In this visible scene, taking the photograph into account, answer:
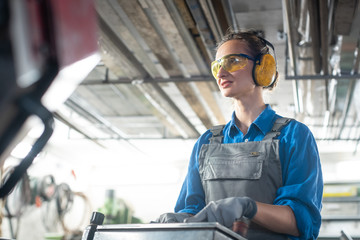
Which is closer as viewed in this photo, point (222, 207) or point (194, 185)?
point (222, 207)

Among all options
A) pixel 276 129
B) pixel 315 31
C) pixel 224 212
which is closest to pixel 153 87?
pixel 315 31

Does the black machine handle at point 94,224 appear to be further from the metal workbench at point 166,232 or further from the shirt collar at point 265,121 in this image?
the shirt collar at point 265,121

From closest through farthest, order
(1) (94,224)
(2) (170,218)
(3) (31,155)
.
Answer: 1. (3) (31,155)
2. (1) (94,224)
3. (2) (170,218)

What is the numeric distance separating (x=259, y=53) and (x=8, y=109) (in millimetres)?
1571

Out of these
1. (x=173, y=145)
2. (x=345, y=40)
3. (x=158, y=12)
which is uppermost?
Result: (x=173, y=145)

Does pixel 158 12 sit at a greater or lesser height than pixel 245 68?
greater

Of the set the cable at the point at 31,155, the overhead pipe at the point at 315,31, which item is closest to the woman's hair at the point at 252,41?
the cable at the point at 31,155

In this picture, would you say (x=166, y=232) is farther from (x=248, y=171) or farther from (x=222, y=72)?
(x=222, y=72)

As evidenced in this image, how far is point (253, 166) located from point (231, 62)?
0.45 meters

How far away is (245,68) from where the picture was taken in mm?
1946

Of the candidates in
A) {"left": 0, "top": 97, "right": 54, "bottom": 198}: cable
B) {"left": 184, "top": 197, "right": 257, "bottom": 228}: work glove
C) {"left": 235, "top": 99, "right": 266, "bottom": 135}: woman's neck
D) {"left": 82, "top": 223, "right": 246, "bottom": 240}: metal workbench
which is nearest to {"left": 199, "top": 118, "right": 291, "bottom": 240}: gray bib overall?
{"left": 235, "top": 99, "right": 266, "bottom": 135}: woman's neck

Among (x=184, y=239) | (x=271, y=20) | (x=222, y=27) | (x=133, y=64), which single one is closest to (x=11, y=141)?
(x=184, y=239)

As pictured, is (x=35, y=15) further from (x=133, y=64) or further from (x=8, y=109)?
(x=133, y=64)

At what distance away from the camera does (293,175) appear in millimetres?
1675
